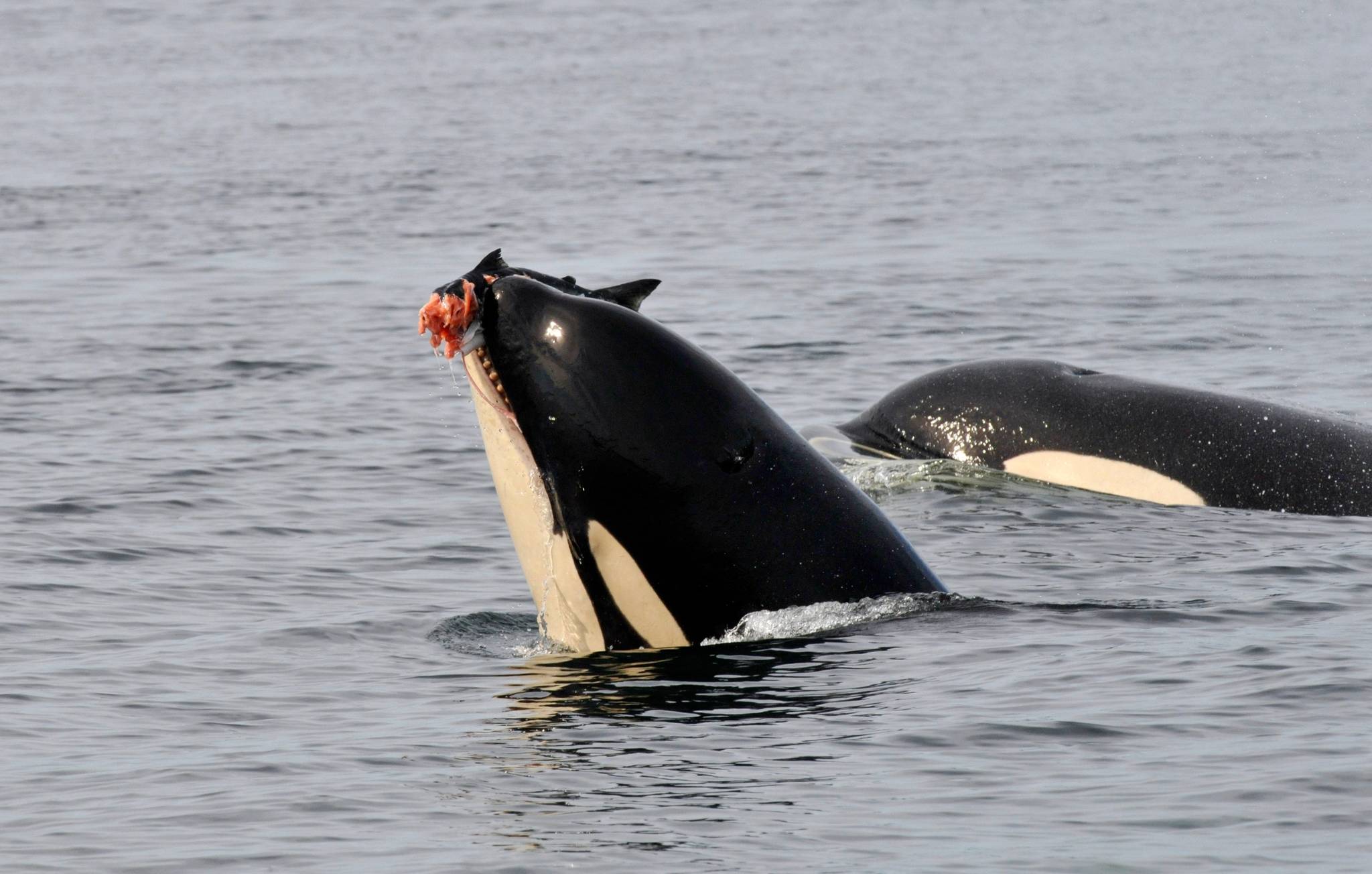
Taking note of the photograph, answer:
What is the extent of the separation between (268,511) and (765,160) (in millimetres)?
26565

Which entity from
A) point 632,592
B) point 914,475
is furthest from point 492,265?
point 914,475

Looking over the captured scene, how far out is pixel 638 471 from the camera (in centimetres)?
948

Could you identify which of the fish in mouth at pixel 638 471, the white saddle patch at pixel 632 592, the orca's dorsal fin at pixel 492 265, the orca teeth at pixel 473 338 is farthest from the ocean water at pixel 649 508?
the orca's dorsal fin at pixel 492 265

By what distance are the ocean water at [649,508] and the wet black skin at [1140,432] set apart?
1.40 feet

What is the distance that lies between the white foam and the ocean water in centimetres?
3

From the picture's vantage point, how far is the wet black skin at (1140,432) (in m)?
14.9

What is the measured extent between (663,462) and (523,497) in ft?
2.19

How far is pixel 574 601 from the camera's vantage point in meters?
9.82

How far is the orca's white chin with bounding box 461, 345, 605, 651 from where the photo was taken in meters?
9.62

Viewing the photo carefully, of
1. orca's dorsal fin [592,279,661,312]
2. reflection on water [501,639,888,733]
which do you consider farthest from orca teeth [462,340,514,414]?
reflection on water [501,639,888,733]

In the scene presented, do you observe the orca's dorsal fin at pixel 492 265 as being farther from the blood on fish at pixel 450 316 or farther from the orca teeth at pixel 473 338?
the orca teeth at pixel 473 338

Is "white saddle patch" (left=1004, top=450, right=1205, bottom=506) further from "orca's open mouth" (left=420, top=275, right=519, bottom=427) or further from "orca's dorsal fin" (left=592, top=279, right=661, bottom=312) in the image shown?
"orca's open mouth" (left=420, top=275, right=519, bottom=427)

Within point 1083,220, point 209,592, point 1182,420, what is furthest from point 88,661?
point 1083,220

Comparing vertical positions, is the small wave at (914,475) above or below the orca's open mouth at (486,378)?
below
